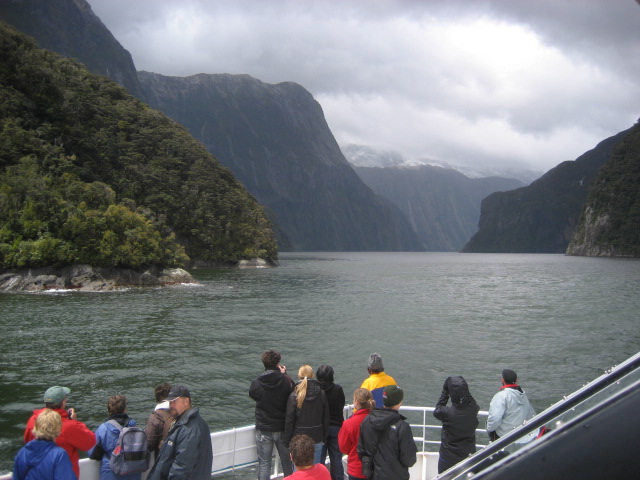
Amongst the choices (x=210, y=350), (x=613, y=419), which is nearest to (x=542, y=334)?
(x=210, y=350)

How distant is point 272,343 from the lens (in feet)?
83.7

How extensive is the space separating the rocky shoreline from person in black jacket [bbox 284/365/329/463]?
51.0 metres

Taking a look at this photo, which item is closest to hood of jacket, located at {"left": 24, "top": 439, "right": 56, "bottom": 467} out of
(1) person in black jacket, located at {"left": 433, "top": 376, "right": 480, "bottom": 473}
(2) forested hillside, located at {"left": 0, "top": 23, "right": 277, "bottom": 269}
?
(1) person in black jacket, located at {"left": 433, "top": 376, "right": 480, "bottom": 473}

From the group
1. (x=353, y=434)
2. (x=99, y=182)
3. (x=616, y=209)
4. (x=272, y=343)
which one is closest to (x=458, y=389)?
(x=353, y=434)

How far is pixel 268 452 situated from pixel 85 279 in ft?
172

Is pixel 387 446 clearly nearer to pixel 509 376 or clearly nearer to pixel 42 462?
pixel 509 376

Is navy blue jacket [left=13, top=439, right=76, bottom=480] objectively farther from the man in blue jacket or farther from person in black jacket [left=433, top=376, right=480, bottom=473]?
person in black jacket [left=433, top=376, right=480, bottom=473]

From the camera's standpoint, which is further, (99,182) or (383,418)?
(99,182)

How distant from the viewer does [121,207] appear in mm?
64938

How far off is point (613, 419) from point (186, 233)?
10134cm

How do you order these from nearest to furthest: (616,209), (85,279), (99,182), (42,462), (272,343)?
(42,462)
(272,343)
(85,279)
(99,182)
(616,209)

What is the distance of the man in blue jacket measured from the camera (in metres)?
5.05

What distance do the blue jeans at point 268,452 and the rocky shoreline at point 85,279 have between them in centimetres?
5017

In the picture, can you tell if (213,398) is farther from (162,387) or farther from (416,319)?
(416,319)
